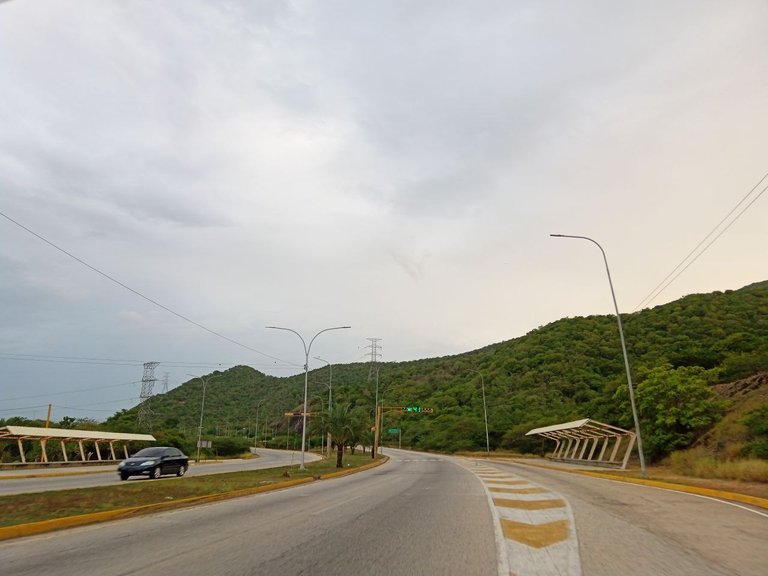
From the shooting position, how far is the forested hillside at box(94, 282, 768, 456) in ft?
142

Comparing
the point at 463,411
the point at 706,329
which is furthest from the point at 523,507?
the point at 463,411

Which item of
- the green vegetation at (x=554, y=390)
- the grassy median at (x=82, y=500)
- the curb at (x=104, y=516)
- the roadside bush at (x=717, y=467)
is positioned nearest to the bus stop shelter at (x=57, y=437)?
the green vegetation at (x=554, y=390)

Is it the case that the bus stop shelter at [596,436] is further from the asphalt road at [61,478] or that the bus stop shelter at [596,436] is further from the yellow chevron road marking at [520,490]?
the asphalt road at [61,478]

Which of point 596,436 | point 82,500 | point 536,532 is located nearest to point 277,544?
point 536,532

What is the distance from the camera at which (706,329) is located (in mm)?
65500

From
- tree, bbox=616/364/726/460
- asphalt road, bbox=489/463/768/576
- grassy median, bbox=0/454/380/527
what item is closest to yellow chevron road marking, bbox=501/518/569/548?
asphalt road, bbox=489/463/768/576

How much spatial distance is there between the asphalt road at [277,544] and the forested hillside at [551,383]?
93.4ft

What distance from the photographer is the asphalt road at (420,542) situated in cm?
620

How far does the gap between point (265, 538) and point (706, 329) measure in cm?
7205

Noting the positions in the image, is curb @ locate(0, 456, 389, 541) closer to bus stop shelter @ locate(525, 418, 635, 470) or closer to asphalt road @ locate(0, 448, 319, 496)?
asphalt road @ locate(0, 448, 319, 496)

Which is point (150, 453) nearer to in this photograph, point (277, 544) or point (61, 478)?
point (61, 478)

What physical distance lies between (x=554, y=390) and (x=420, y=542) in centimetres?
7270

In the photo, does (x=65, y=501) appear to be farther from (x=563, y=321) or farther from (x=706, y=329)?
(x=563, y=321)

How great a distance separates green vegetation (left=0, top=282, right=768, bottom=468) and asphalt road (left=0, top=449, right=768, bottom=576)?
17.7 m
